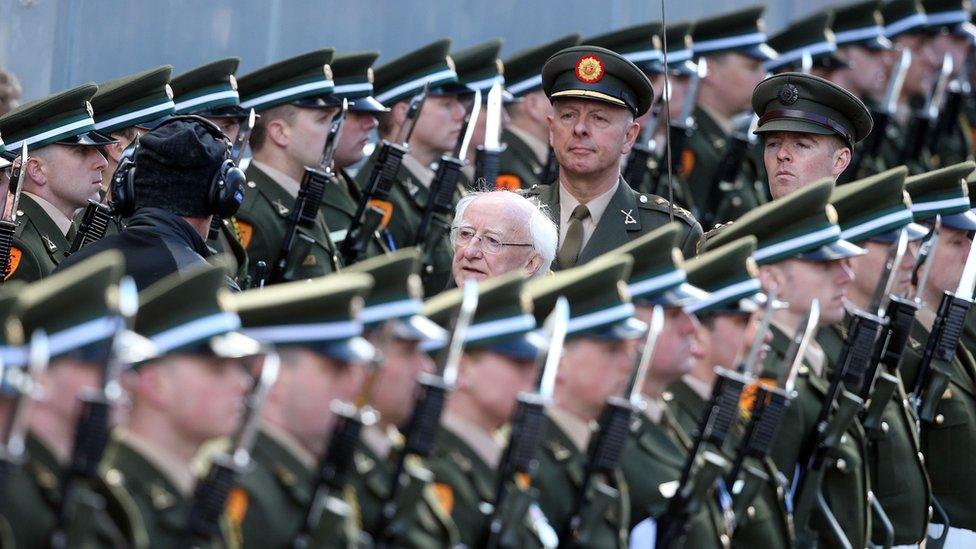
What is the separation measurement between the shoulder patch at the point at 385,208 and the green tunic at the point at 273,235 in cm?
63

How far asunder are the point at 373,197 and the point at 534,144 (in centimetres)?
159

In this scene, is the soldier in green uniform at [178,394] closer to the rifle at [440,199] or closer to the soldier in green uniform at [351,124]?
the soldier in green uniform at [351,124]

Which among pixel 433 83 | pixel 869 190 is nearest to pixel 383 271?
pixel 869 190

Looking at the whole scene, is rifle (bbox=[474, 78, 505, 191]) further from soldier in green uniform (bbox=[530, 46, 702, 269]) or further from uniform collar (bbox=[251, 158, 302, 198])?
soldier in green uniform (bbox=[530, 46, 702, 269])

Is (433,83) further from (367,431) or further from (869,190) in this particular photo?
(367,431)

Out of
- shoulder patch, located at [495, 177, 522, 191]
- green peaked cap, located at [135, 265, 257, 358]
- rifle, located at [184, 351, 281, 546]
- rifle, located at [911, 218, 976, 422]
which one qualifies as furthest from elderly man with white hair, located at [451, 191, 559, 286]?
shoulder patch, located at [495, 177, 522, 191]

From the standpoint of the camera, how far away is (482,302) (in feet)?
17.9

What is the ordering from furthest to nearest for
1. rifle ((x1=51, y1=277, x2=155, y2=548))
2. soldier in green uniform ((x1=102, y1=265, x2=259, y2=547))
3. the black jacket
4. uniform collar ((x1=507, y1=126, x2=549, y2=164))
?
uniform collar ((x1=507, y1=126, x2=549, y2=164)) → the black jacket → soldier in green uniform ((x1=102, y1=265, x2=259, y2=547)) → rifle ((x1=51, y1=277, x2=155, y2=548))

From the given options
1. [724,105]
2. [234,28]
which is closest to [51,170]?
[234,28]

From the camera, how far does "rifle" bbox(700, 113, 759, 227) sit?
11812 millimetres

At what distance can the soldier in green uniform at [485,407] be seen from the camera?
213 inches

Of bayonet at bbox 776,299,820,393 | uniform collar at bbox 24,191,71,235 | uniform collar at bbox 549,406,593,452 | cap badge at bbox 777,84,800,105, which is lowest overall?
uniform collar at bbox 24,191,71,235

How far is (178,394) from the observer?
15.7ft

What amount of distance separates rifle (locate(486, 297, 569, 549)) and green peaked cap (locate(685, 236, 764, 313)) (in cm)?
100
